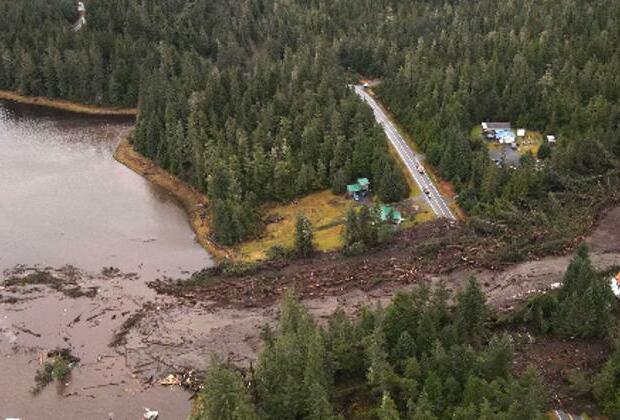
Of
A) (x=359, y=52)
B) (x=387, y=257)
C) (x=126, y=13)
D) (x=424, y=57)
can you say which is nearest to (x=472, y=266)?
(x=387, y=257)

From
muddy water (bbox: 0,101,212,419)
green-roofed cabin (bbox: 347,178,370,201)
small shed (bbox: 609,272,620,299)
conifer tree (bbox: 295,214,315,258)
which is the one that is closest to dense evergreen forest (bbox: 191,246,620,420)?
small shed (bbox: 609,272,620,299)

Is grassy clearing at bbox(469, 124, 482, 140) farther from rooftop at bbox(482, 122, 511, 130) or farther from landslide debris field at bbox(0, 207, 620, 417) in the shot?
landslide debris field at bbox(0, 207, 620, 417)

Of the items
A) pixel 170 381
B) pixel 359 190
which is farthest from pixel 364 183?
pixel 170 381

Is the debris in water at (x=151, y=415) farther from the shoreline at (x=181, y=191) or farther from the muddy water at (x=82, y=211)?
the shoreline at (x=181, y=191)

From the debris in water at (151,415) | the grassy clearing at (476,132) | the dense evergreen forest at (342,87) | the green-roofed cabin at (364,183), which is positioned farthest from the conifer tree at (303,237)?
the grassy clearing at (476,132)

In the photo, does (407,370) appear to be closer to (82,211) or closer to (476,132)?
(82,211)

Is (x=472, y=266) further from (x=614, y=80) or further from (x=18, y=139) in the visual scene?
(x=18, y=139)
